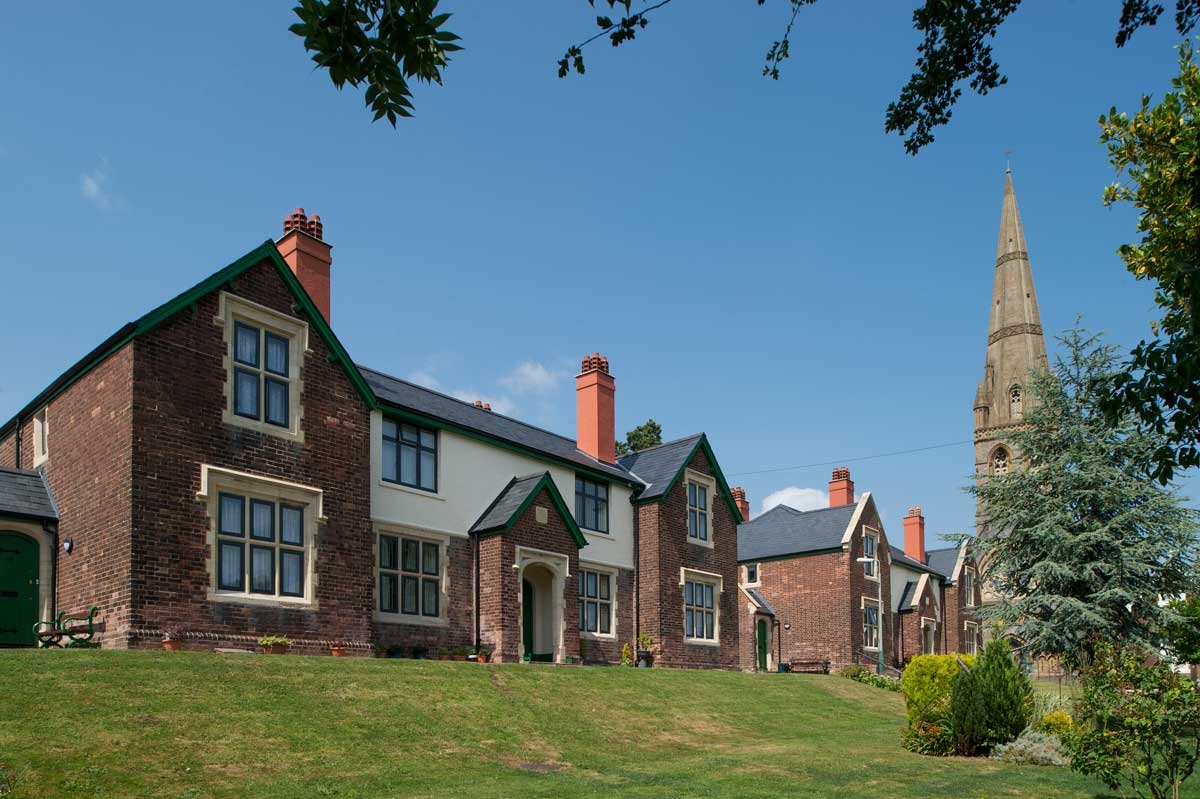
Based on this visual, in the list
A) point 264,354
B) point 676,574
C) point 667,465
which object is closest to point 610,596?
point 676,574

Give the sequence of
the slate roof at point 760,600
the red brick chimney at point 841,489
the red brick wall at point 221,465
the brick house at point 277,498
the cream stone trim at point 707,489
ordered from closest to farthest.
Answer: the red brick wall at point 221,465 → the brick house at point 277,498 → the cream stone trim at point 707,489 → the slate roof at point 760,600 → the red brick chimney at point 841,489

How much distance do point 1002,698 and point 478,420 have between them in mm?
16015

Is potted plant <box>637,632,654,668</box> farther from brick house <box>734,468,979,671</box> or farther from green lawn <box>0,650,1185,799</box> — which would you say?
brick house <box>734,468,979,671</box>

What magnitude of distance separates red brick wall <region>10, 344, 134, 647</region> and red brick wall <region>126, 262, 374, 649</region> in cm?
35

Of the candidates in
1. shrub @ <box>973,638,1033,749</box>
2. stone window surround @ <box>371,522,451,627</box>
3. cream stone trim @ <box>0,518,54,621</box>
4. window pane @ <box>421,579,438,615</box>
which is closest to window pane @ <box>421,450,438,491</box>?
stone window surround @ <box>371,522,451,627</box>

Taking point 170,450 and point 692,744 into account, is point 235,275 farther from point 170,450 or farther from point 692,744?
point 692,744

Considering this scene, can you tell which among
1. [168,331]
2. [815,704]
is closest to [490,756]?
[168,331]

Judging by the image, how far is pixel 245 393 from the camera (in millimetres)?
21562

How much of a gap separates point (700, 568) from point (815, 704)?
24.8ft

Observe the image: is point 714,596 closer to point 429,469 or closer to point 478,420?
point 478,420

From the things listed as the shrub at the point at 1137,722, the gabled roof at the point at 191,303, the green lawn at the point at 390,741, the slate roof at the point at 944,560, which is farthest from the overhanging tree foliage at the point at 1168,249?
A: the slate roof at the point at 944,560

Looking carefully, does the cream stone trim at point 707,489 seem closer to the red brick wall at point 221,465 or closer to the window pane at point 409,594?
the window pane at point 409,594

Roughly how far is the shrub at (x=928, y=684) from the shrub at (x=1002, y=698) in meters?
0.91

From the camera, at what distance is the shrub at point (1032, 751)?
62.2 feet
